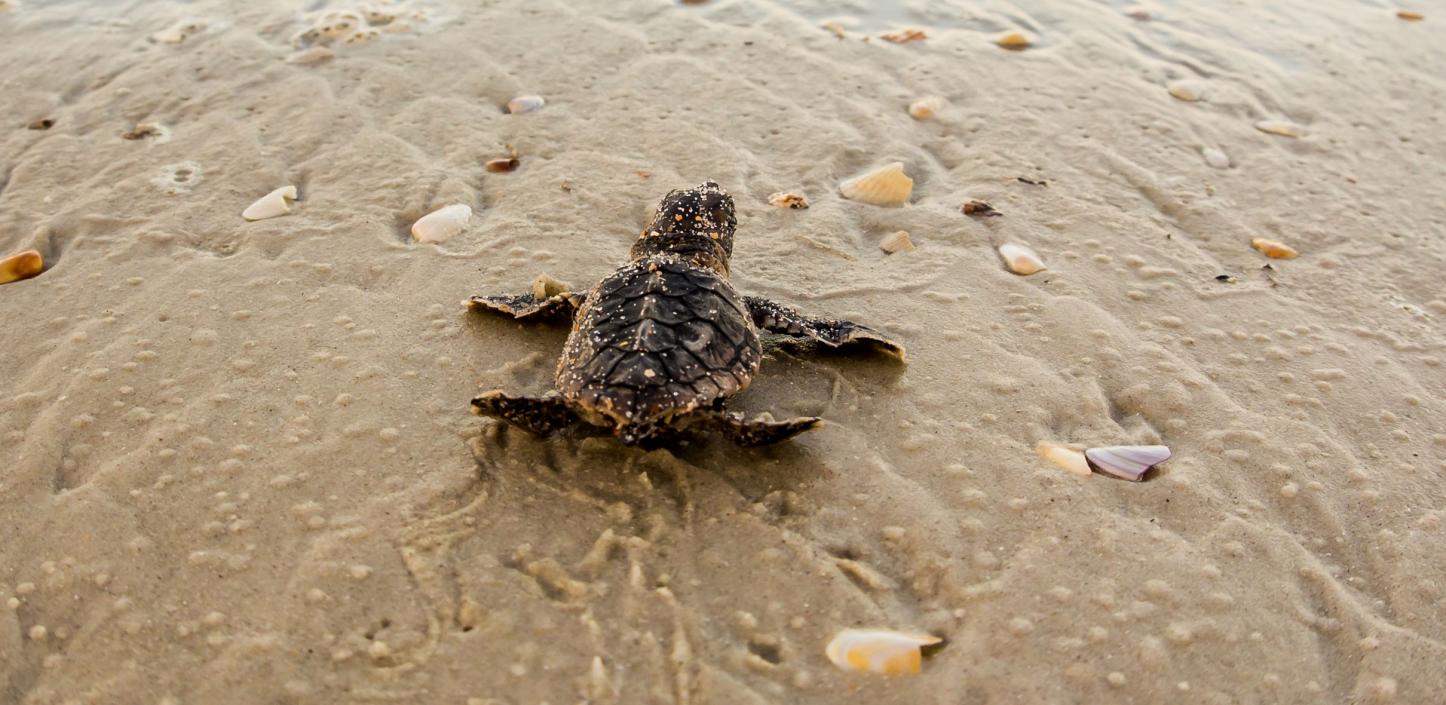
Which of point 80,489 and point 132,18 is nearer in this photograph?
point 80,489

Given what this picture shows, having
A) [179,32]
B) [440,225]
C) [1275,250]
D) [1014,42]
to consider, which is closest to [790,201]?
[440,225]

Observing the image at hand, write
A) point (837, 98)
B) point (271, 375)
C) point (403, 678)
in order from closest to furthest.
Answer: point (403, 678) → point (271, 375) → point (837, 98)

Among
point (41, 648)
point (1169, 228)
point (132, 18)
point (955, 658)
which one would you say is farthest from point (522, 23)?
point (955, 658)

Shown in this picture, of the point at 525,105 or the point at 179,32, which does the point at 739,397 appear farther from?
the point at 179,32

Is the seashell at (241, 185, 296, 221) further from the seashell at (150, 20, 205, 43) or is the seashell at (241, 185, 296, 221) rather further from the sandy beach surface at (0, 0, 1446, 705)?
the seashell at (150, 20, 205, 43)

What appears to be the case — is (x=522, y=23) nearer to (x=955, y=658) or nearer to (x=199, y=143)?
(x=199, y=143)
